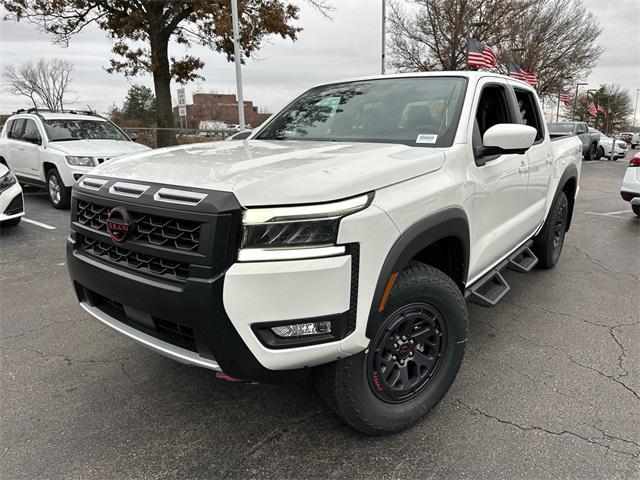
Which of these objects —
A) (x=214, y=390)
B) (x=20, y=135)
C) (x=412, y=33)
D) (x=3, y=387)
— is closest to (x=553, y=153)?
(x=214, y=390)

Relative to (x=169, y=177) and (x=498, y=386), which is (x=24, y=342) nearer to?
(x=169, y=177)

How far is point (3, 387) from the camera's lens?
9.30ft

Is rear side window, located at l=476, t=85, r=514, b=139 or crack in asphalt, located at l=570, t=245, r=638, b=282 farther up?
rear side window, located at l=476, t=85, r=514, b=139

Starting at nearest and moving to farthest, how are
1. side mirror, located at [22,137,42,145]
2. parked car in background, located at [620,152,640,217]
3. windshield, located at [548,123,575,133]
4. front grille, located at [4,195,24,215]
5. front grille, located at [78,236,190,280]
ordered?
front grille, located at [78,236,190,280], front grille, located at [4,195,24,215], parked car in background, located at [620,152,640,217], side mirror, located at [22,137,42,145], windshield, located at [548,123,575,133]

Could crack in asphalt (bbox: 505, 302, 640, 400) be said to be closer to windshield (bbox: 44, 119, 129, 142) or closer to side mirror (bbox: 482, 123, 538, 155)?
side mirror (bbox: 482, 123, 538, 155)

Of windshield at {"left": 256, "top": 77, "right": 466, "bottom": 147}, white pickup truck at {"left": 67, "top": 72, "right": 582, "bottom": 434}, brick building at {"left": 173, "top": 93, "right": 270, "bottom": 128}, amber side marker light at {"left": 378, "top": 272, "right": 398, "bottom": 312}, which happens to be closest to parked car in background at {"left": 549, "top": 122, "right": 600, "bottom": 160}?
windshield at {"left": 256, "top": 77, "right": 466, "bottom": 147}

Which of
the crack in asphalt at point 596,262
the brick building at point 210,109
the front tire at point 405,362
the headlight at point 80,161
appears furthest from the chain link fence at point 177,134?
the brick building at point 210,109

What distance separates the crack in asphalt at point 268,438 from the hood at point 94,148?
7.12 m

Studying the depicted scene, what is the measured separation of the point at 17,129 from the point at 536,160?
10242 mm

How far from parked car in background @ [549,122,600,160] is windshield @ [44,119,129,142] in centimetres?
1728

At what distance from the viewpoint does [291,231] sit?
186cm

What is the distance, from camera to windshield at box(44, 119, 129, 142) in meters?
8.94

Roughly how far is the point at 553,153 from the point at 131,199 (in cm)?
394

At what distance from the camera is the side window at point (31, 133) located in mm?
9004
